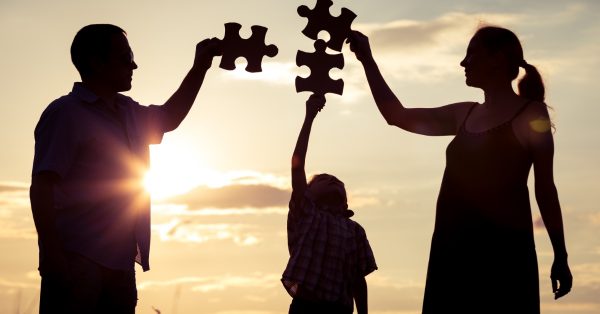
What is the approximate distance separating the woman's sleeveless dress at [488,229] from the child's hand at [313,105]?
1.58 meters

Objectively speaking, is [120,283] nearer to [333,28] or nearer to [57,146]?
[57,146]

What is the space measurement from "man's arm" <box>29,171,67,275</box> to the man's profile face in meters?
0.90

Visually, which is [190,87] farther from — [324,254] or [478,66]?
[324,254]

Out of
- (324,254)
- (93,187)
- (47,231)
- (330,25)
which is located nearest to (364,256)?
(324,254)

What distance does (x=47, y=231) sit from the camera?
6.02 metres

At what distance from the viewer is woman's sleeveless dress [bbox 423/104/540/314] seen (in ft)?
21.7

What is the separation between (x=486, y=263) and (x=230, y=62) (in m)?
2.62

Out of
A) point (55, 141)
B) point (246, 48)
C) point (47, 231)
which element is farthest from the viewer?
point (246, 48)

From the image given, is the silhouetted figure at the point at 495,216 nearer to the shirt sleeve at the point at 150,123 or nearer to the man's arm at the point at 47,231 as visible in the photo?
the shirt sleeve at the point at 150,123

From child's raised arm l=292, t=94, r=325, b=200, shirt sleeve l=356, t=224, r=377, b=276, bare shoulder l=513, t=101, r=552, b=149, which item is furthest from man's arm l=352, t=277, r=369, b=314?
bare shoulder l=513, t=101, r=552, b=149

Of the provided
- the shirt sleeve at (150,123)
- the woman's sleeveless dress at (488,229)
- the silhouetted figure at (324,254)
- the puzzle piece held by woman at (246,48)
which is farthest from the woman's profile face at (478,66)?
the shirt sleeve at (150,123)

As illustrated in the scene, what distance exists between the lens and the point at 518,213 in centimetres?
657

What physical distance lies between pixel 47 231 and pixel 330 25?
10.3 feet

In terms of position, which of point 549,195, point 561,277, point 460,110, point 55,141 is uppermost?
point 460,110
